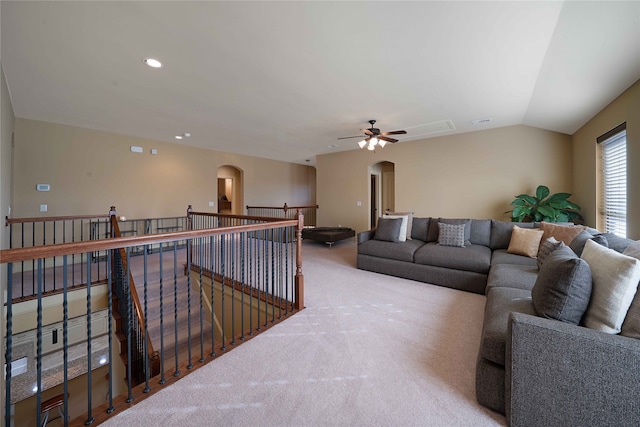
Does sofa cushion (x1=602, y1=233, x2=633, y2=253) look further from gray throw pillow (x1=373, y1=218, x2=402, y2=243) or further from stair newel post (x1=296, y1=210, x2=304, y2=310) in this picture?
stair newel post (x1=296, y1=210, x2=304, y2=310)

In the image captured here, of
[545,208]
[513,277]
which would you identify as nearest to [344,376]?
[513,277]

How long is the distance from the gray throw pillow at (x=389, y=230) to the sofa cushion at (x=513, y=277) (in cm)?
149

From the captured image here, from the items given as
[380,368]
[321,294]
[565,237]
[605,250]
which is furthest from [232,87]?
[565,237]

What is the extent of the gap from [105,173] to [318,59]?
5135 mm

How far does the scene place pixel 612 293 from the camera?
1.33m

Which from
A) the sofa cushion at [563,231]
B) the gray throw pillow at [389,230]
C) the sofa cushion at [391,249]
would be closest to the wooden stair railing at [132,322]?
the sofa cushion at [391,249]

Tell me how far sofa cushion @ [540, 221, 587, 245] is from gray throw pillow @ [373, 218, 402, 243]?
6.10ft

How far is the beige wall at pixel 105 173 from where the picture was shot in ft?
14.5

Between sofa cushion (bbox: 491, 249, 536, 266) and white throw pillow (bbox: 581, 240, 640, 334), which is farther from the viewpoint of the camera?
sofa cushion (bbox: 491, 249, 536, 266)

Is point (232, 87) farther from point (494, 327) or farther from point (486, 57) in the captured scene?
point (494, 327)

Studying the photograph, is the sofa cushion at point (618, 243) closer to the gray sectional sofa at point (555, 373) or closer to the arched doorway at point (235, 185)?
the gray sectional sofa at point (555, 373)

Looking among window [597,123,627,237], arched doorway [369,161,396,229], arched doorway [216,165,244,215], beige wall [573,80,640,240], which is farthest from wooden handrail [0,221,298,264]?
arched doorway [369,161,396,229]

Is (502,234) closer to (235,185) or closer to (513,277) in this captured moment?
(513,277)

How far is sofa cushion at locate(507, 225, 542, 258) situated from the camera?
3.31 m
